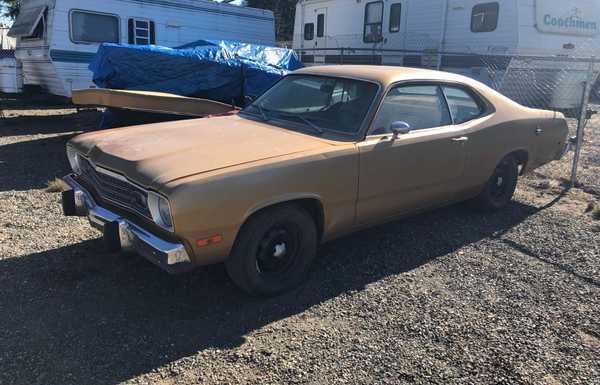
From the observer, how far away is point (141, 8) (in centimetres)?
1194

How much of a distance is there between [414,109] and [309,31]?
473 inches

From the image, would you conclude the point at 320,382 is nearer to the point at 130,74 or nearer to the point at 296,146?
the point at 296,146

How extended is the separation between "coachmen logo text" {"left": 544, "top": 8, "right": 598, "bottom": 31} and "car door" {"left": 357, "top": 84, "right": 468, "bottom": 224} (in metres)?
6.91

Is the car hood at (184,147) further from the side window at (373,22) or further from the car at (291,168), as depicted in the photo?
the side window at (373,22)

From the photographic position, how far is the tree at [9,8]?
2606 cm

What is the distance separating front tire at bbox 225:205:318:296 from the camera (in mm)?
3396

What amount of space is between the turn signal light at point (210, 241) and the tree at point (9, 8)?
27.5m

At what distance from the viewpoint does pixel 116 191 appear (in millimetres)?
3555

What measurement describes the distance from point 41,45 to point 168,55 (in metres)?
4.30

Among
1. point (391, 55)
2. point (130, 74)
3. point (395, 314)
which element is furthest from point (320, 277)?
point (391, 55)

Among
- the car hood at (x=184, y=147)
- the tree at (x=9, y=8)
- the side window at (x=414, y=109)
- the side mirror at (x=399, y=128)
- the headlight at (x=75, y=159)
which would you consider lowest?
the headlight at (x=75, y=159)

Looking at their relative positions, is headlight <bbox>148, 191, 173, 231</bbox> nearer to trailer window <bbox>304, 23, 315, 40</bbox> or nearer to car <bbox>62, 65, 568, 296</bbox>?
car <bbox>62, 65, 568, 296</bbox>

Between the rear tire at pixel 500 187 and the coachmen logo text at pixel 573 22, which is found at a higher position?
the coachmen logo text at pixel 573 22

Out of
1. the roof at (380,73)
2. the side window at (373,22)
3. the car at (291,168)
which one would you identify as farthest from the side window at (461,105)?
the side window at (373,22)
